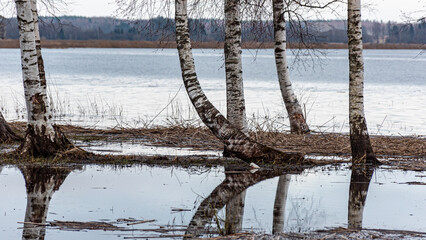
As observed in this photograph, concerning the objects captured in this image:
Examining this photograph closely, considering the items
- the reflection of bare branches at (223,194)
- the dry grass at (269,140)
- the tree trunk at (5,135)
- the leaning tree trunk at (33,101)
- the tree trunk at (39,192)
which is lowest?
the dry grass at (269,140)

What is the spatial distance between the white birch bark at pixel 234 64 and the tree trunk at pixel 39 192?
3918 mm

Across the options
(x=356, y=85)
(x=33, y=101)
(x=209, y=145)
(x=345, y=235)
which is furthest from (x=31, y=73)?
(x=345, y=235)

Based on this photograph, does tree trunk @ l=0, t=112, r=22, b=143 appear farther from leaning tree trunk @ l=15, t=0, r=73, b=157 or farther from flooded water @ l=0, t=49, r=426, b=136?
flooded water @ l=0, t=49, r=426, b=136

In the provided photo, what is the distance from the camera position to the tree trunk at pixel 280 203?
26.5 ft

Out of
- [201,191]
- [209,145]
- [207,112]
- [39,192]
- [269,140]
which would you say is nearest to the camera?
[39,192]

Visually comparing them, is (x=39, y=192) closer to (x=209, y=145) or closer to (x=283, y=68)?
(x=209, y=145)

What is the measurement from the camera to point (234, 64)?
45.5 ft

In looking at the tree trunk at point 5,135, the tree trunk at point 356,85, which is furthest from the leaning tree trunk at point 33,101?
the tree trunk at point 356,85

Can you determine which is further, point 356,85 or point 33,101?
point 33,101

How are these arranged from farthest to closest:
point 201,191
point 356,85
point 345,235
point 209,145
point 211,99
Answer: point 211,99 → point 209,145 → point 356,85 → point 201,191 → point 345,235

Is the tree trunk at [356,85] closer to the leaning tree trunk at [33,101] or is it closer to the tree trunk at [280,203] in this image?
the tree trunk at [280,203]

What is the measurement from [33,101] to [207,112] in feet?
11.3

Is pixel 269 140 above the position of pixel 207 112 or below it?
below

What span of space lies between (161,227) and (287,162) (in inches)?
221
